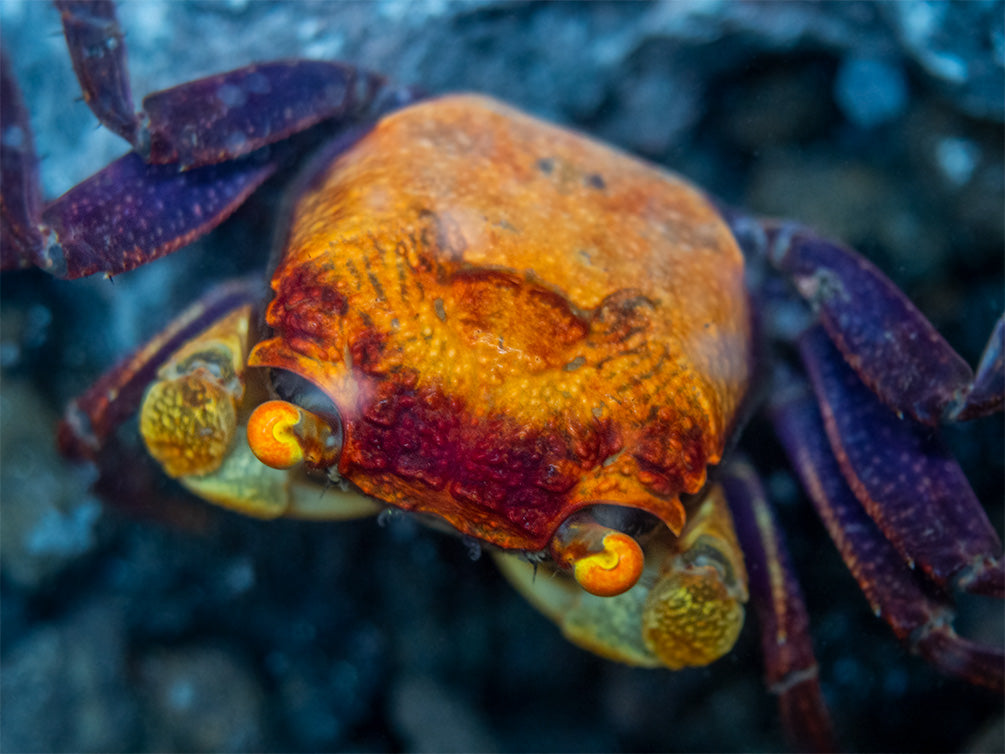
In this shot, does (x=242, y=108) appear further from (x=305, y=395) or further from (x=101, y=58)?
(x=305, y=395)

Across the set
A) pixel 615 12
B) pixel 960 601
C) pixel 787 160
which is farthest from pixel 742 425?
pixel 615 12

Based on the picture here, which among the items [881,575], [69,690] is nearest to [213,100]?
[69,690]

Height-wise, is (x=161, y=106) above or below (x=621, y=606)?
above

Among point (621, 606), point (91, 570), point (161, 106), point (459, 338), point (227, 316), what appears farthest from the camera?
point (91, 570)

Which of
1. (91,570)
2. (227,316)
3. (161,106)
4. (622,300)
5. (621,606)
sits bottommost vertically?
(91,570)

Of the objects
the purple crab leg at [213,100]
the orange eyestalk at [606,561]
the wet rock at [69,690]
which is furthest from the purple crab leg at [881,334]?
the wet rock at [69,690]

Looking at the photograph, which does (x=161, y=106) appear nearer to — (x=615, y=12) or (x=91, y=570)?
(x=91, y=570)

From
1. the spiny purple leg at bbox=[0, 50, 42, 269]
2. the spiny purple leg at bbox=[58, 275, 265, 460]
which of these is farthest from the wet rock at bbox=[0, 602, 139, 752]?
the spiny purple leg at bbox=[0, 50, 42, 269]
